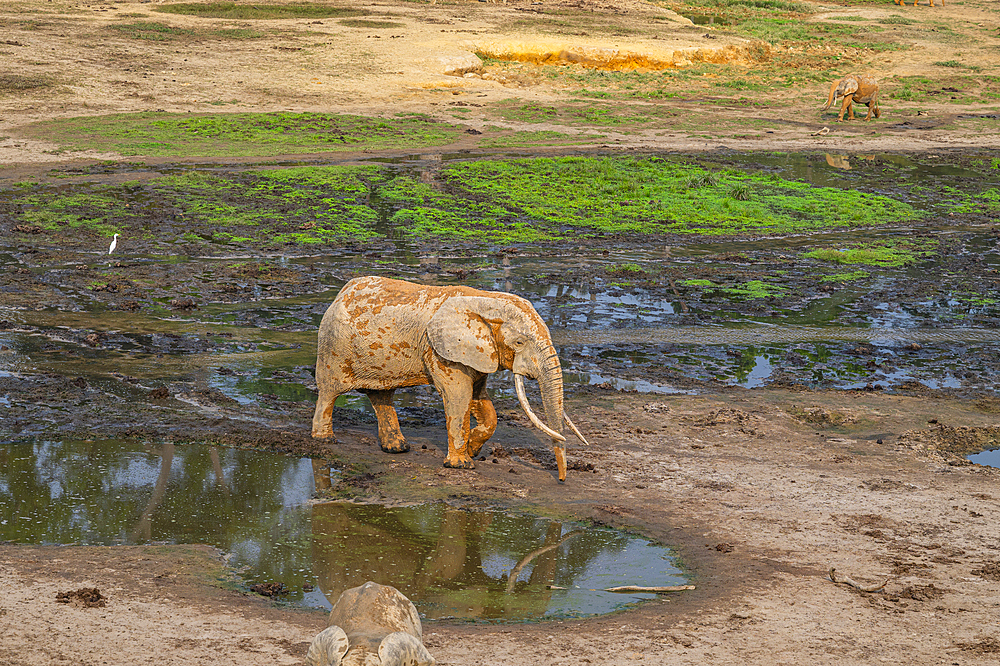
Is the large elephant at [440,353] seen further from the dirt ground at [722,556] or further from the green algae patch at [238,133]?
the green algae patch at [238,133]

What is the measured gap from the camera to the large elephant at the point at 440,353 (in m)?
9.71

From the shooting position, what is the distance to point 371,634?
214 inches

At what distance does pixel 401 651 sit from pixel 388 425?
5.41 metres

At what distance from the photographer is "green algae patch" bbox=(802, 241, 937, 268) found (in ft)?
59.8

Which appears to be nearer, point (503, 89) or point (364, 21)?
point (503, 89)

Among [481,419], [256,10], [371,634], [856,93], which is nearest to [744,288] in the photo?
[481,419]

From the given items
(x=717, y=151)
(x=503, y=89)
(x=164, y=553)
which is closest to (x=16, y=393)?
(x=164, y=553)

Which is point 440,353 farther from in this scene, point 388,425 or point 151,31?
point 151,31

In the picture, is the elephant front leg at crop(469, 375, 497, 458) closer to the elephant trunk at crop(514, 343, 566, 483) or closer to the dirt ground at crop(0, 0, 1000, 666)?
the dirt ground at crop(0, 0, 1000, 666)

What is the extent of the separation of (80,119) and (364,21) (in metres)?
12.6

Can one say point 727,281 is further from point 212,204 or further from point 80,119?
point 80,119

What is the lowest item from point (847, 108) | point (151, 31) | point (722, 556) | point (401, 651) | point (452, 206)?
point (722, 556)

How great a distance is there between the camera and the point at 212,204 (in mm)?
19891

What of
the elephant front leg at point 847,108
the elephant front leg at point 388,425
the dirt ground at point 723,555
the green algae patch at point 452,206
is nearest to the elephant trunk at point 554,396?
the dirt ground at point 723,555
